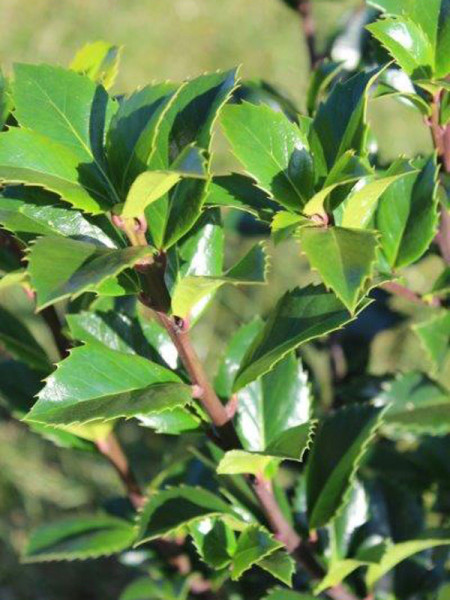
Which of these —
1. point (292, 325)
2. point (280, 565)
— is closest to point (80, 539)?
point (280, 565)

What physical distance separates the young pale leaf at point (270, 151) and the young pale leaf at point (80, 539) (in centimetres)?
53

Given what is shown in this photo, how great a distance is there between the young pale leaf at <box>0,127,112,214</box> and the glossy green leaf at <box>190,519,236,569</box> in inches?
14.0

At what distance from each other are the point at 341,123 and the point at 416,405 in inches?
19.1

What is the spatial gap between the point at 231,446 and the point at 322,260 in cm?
26

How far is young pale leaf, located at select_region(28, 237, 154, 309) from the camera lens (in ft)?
2.10

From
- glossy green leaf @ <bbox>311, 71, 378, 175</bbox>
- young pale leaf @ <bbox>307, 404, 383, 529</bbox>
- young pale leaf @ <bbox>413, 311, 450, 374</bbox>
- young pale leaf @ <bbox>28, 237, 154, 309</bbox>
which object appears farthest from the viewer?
young pale leaf @ <bbox>413, 311, 450, 374</bbox>

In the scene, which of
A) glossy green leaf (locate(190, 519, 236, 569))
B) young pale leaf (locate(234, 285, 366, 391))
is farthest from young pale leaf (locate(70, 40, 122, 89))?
glossy green leaf (locate(190, 519, 236, 569))

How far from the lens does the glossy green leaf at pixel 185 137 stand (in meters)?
0.74

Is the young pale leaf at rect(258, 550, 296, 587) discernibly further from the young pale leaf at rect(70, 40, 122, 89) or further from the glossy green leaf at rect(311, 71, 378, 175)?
the young pale leaf at rect(70, 40, 122, 89)

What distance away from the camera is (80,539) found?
1201 millimetres

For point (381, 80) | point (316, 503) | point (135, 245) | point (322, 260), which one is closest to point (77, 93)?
point (135, 245)

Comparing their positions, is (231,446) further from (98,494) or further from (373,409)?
(98,494)

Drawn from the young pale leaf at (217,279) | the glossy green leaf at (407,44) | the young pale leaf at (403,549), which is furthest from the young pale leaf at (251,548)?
the glossy green leaf at (407,44)

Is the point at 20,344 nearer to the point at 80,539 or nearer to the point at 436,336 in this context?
the point at 80,539
